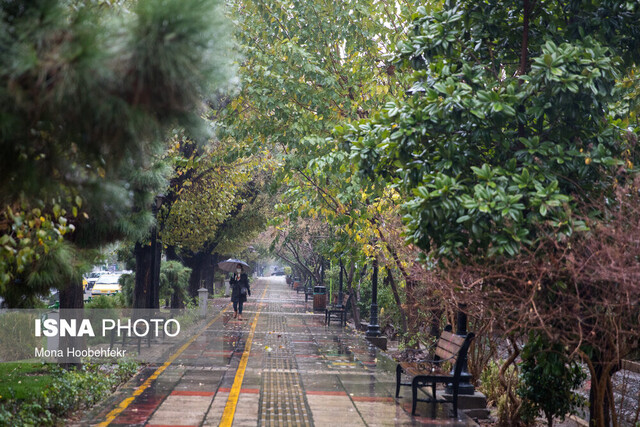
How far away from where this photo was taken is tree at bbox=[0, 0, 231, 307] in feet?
11.1

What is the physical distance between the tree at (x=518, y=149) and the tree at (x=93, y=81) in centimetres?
323

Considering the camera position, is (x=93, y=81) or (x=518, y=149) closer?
(x=93, y=81)

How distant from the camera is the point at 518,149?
24.3 feet

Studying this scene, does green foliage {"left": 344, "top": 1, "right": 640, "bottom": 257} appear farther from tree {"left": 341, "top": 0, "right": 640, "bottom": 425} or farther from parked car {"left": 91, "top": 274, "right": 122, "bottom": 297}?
parked car {"left": 91, "top": 274, "right": 122, "bottom": 297}

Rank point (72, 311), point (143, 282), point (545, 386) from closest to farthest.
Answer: point (545, 386)
point (72, 311)
point (143, 282)

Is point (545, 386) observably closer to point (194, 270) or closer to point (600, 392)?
point (600, 392)

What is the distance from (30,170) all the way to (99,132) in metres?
0.57

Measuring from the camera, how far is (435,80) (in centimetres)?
739

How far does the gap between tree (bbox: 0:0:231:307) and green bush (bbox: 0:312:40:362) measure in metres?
10.3

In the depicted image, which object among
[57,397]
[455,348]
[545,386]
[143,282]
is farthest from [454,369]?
[143,282]

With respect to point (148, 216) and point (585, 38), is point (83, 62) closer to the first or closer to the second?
point (148, 216)

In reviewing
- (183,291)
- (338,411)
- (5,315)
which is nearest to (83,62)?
(338,411)

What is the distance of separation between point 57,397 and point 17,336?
620 cm

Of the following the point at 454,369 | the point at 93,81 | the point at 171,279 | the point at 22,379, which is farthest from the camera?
the point at 171,279
